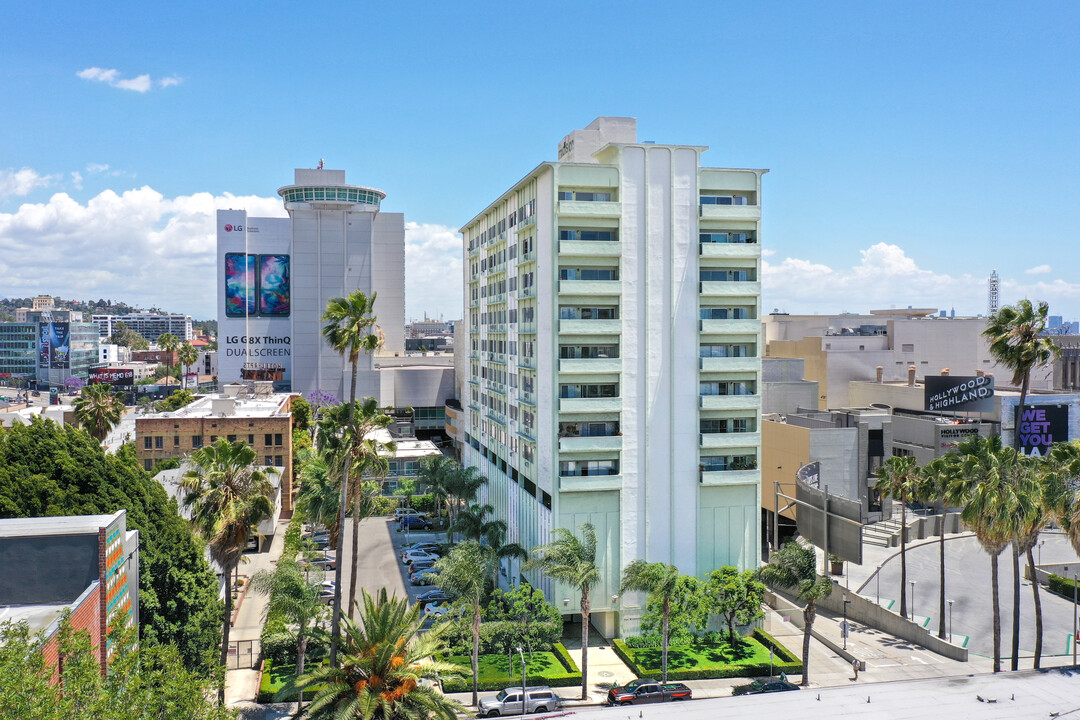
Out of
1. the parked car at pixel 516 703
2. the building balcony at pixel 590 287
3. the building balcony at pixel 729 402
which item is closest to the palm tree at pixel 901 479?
the building balcony at pixel 729 402

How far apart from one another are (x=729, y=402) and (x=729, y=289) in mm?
7769

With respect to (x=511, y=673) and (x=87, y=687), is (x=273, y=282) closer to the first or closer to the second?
(x=511, y=673)

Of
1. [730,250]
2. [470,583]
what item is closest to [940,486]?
[730,250]

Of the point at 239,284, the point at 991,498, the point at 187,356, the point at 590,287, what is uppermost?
the point at 239,284

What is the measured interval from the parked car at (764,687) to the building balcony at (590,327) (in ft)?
74.9

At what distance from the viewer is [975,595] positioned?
65.1 meters

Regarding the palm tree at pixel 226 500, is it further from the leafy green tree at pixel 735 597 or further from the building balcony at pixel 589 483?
the leafy green tree at pixel 735 597

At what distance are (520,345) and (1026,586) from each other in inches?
1881

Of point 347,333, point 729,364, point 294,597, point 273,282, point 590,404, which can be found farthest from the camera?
point 273,282

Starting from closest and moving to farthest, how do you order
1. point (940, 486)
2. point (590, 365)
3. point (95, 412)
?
point (590, 365), point (940, 486), point (95, 412)

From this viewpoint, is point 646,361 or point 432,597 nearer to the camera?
point 646,361

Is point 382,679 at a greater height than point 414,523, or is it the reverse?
point 382,679

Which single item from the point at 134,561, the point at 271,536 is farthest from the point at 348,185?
the point at 134,561

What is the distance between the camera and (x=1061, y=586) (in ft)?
215
